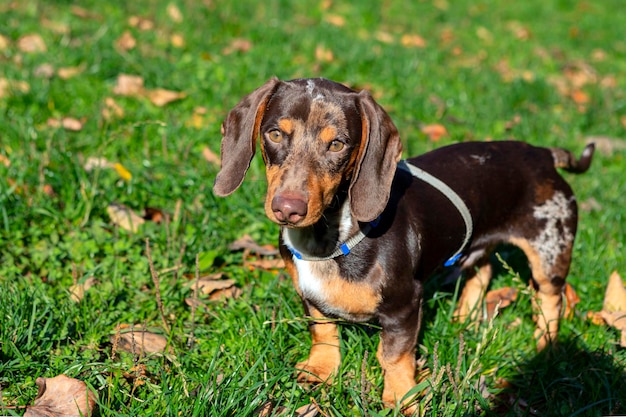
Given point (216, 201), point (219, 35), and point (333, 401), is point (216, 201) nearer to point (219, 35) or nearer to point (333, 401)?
point (333, 401)

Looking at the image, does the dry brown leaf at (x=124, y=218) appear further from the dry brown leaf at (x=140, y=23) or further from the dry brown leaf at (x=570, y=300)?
the dry brown leaf at (x=140, y=23)

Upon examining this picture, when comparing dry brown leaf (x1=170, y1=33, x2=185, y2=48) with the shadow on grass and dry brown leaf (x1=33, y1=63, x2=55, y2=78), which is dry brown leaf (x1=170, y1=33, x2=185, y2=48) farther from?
the shadow on grass

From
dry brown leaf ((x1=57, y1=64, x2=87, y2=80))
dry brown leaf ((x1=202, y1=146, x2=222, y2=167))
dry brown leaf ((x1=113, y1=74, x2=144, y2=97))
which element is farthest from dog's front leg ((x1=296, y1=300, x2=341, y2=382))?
dry brown leaf ((x1=57, y1=64, x2=87, y2=80))

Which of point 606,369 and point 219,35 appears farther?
point 219,35

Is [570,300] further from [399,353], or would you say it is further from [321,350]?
[321,350]

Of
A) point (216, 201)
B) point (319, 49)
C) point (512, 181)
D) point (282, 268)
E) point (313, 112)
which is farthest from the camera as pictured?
point (319, 49)

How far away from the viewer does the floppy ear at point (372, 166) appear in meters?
2.97

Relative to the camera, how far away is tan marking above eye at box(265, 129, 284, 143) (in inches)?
116

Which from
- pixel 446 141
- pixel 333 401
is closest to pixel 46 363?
pixel 333 401

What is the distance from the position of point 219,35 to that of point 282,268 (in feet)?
12.2

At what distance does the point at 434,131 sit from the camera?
5.87 metres

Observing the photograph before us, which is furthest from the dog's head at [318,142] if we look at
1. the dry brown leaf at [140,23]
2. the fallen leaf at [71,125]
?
the dry brown leaf at [140,23]

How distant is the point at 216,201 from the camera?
4.48 m

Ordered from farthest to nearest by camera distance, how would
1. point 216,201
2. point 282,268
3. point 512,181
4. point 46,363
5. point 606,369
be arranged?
1. point 216,201
2. point 282,268
3. point 512,181
4. point 606,369
5. point 46,363
